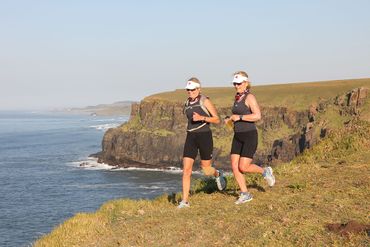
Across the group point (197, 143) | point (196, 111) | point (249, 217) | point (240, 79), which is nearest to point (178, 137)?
point (197, 143)

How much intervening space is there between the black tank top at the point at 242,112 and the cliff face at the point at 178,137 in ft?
269

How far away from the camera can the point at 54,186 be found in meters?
70.0

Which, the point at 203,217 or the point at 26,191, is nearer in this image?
the point at 203,217

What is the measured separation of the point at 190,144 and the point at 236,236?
3.04 metres

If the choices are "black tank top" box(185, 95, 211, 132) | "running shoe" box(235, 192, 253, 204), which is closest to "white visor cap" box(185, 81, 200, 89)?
"black tank top" box(185, 95, 211, 132)

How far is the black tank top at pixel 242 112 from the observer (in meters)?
9.23

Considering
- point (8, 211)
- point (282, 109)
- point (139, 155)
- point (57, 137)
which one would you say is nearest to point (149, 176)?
point (139, 155)

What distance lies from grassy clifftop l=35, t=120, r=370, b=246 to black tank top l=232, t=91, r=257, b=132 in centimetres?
151

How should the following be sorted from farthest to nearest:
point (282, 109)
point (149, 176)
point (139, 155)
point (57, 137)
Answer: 1. point (57, 137)
2. point (282, 109)
3. point (139, 155)
4. point (149, 176)

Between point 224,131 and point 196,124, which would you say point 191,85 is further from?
point 224,131

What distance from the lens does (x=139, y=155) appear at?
112750 mm

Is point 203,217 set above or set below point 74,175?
above

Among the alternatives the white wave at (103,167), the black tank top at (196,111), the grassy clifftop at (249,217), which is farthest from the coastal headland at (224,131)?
the black tank top at (196,111)

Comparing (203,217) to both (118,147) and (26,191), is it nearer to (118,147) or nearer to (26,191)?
(26,191)
